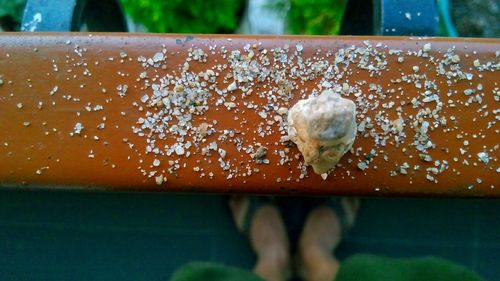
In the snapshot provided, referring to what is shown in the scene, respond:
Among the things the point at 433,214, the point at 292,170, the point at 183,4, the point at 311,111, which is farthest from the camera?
the point at 433,214

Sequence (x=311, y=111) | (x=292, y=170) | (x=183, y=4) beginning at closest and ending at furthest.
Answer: (x=311, y=111)
(x=292, y=170)
(x=183, y=4)

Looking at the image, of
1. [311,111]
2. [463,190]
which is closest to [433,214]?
[463,190]

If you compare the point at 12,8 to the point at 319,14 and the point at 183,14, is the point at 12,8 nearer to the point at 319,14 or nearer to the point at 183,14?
the point at 183,14

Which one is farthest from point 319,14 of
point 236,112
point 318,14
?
point 236,112

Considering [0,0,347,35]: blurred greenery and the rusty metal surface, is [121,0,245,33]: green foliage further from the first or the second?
the rusty metal surface

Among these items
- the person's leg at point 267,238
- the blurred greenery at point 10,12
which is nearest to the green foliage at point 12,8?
the blurred greenery at point 10,12

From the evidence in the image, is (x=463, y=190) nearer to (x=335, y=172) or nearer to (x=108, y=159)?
(x=335, y=172)

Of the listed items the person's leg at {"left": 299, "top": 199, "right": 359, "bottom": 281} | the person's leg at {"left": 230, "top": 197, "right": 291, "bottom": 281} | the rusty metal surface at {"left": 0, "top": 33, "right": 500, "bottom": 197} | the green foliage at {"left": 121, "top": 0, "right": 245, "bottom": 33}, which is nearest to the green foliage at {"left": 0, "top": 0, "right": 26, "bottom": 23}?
the green foliage at {"left": 121, "top": 0, "right": 245, "bottom": 33}

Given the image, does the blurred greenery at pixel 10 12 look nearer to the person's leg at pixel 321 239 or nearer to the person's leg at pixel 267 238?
the person's leg at pixel 267 238
